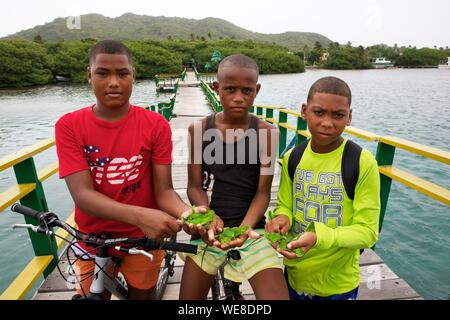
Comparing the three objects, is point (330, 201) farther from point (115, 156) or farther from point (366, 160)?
point (115, 156)

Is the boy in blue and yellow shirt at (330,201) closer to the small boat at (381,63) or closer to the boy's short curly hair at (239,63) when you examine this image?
the boy's short curly hair at (239,63)

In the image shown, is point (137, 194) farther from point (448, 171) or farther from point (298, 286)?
point (448, 171)

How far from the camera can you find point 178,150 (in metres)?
7.55

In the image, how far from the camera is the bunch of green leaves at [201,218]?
1.47m

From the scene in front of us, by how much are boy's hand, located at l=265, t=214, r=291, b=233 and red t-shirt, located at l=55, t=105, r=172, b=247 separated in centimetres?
72

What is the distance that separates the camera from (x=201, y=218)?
58.6 inches

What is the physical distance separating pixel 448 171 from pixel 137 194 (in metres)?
12.8

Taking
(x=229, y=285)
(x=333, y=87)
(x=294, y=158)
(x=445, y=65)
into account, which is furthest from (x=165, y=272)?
(x=445, y=65)

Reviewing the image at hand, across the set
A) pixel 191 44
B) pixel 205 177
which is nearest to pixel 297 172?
pixel 205 177

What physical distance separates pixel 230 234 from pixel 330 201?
0.63 metres

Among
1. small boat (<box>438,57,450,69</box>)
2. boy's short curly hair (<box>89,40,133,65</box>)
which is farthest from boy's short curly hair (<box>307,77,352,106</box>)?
small boat (<box>438,57,450,69</box>)

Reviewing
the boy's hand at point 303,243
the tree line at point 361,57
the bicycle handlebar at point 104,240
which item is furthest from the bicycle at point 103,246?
the tree line at point 361,57

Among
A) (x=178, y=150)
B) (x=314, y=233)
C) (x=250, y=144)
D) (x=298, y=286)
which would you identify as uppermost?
(x=250, y=144)
